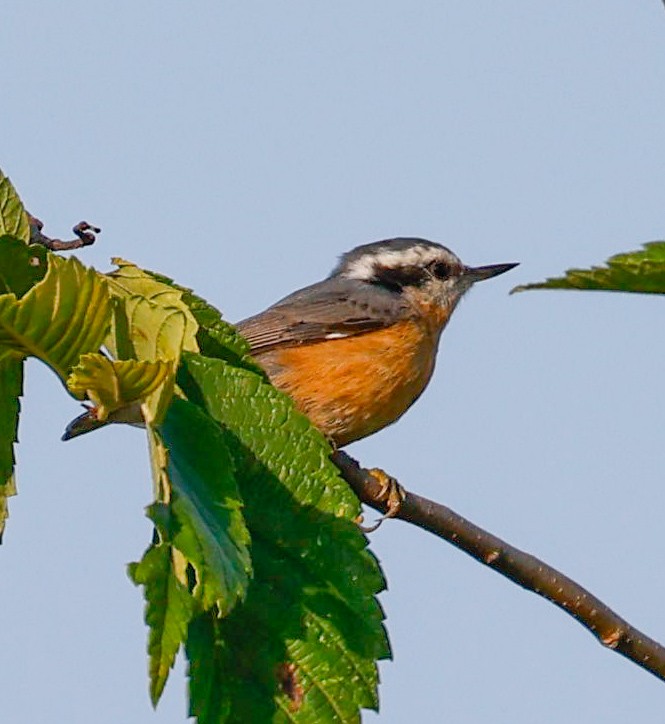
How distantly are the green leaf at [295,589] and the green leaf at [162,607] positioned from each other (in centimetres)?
54

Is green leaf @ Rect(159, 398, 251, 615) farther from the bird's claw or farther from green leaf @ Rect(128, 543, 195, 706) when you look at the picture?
the bird's claw

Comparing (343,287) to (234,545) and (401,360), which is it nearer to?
(401,360)

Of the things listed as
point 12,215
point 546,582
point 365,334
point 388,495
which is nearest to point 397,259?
point 365,334

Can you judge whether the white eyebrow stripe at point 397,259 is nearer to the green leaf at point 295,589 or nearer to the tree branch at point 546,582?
the tree branch at point 546,582

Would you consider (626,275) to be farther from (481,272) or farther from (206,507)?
(481,272)

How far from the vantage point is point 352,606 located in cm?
262

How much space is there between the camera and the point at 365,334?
6848 mm

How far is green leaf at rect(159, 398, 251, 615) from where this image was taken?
79.9 inches

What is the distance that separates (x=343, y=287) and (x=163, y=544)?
562 cm

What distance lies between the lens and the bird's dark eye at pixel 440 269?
25.7ft

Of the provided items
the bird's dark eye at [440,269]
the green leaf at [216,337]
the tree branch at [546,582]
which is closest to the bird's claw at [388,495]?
the tree branch at [546,582]

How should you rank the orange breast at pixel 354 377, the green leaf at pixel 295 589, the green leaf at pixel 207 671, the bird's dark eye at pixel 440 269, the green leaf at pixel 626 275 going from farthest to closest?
the bird's dark eye at pixel 440 269, the orange breast at pixel 354 377, the green leaf at pixel 295 589, the green leaf at pixel 207 671, the green leaf at pixel 626 275

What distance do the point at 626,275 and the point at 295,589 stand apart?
1.00 m

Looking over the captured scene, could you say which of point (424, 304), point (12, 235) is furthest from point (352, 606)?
point (424, 304)
